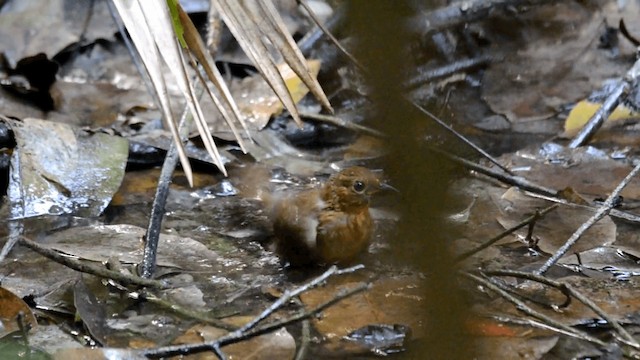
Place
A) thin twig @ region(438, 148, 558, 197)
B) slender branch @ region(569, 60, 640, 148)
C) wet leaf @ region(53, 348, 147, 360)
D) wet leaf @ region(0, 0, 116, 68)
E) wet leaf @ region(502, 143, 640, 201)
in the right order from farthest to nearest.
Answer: wet leaf @ region(0, 0, 116, 68), slender branch @ region(569, 60, 640, 148), wet leaf @ region(502, 143, 640, 201), thin twig @ region(438, 148, 558, 197), wet leaf @ region(53, 348, 147, 360)

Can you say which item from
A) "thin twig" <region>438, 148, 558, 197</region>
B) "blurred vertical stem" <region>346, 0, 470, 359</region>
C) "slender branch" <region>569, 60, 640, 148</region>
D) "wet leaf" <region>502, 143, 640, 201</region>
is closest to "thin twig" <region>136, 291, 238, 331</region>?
"thin twig" <region>438, 148, 558, 197</region>

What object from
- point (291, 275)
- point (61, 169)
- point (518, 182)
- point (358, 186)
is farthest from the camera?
point (61, 169)

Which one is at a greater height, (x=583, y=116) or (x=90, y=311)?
(x=583, y=116)

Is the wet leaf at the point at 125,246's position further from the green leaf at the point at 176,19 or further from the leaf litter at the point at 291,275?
the green leaf at the point at 176,19

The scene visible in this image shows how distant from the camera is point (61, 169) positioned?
4160 mm

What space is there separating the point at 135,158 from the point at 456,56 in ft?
6.72

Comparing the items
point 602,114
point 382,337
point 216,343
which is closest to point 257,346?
point 216,343

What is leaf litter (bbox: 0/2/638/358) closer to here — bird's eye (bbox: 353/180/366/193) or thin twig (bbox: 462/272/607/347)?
thin twig (bbox: 462/272/607/347)

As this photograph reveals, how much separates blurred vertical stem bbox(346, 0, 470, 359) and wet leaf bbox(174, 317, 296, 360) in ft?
5.92

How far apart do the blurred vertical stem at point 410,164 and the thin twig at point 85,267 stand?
2208mm

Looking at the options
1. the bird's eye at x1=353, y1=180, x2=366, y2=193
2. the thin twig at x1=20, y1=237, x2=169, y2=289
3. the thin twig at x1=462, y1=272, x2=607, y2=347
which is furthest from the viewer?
the bird's eye at x1=353, y1=180, x2=366, y2=193

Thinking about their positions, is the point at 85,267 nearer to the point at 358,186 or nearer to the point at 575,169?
the point at 358,186

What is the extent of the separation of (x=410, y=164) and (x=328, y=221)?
2.67 metres

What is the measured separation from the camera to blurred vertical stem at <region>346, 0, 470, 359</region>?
961 mm
